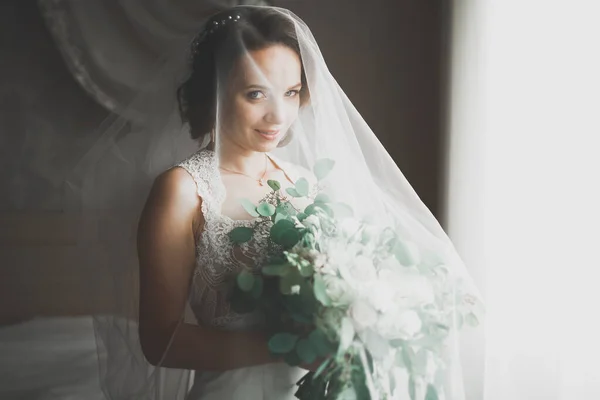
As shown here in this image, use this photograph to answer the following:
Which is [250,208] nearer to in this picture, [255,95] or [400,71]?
[255,95]

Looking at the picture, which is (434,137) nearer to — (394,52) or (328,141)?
(394,52)

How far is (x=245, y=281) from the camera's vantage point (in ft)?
2.25

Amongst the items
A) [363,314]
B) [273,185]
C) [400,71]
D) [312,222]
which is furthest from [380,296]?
[400,71]

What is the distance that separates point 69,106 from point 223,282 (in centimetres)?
59

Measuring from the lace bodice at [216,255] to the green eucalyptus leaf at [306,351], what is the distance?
0.33ft

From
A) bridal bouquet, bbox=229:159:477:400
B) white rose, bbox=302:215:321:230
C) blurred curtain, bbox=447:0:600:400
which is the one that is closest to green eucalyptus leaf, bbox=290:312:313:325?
bridal bouquet, bbox=229:159:477:400

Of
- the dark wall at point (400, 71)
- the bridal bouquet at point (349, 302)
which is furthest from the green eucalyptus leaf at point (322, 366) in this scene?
the dark wall at point (400, 71)

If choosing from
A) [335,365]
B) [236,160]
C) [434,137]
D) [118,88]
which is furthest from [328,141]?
[118,88]

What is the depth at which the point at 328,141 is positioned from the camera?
2.57 feet

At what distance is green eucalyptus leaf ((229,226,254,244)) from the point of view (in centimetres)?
72

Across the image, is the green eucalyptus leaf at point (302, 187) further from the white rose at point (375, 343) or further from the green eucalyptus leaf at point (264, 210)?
the white rose at point (375, 343)

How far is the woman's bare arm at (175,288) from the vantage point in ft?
2.44

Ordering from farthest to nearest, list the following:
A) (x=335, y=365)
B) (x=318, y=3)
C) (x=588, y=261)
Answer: (x=318, y=3)
(x=588, y=261)
(x=335, y=365)

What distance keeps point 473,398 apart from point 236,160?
24.1 inches
